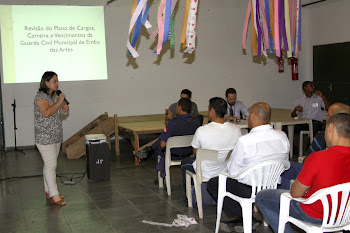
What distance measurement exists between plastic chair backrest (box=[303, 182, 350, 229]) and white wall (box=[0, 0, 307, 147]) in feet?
25.6

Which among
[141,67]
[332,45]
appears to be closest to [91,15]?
[141,67]

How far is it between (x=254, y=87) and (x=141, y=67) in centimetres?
305

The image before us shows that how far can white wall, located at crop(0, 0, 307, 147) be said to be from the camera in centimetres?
978

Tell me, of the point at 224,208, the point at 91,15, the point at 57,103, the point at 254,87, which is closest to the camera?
the point at 224,208

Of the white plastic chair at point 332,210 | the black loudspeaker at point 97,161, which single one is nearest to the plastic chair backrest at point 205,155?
the white plastic chair at point 332,210

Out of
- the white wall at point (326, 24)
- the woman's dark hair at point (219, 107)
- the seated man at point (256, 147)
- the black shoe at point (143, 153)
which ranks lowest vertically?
the black shoe at point (143, 153)

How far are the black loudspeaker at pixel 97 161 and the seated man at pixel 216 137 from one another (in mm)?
2302

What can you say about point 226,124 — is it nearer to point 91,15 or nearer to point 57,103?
point 57,103

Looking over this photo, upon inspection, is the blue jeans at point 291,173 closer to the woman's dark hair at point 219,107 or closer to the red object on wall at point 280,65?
the woman's dark hair at point 219,107

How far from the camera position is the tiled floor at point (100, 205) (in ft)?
14.4

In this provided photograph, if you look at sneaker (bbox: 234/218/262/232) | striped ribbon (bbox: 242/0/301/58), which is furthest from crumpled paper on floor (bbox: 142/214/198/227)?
striped ribbon (bbox: 242/0/301/58)

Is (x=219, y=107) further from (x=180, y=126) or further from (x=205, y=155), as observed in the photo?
(x=180, y=126)

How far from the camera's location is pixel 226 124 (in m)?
4.50

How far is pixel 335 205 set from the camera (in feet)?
9.20
